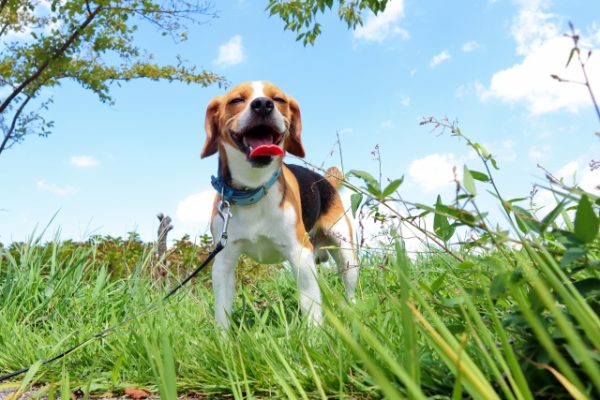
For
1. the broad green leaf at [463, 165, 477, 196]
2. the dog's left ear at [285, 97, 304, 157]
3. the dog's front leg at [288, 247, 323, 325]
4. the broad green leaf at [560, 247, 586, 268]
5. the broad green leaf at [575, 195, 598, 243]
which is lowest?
the broad green leaf at [560, 247, 586, 268]

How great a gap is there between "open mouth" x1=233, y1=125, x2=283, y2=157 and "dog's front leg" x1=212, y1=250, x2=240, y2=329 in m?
0.73

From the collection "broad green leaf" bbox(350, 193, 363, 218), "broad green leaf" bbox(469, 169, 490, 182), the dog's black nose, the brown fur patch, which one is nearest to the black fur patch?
the brown fur patch

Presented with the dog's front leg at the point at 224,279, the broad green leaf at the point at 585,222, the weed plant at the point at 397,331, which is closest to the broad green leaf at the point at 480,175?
the weed plant at the point at 397,331

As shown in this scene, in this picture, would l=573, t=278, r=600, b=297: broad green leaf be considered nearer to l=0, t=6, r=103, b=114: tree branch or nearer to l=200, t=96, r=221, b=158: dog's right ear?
l=200, t=96, r=221, b=158: dog's right ear

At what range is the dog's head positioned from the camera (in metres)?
3.55

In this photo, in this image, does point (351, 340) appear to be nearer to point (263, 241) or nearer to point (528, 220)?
point (528, 220)

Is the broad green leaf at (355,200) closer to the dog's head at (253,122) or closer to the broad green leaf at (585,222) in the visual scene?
the broad green leaf at (585,222)

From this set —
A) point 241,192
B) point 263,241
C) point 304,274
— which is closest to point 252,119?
point 241,192

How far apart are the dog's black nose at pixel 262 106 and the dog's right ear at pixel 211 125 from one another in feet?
1.62

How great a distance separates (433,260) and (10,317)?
3170 mm

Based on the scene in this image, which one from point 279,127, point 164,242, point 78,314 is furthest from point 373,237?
point 164,242

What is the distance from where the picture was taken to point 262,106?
3.51m

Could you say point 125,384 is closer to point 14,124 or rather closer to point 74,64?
point 74,64

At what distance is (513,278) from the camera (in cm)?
131
